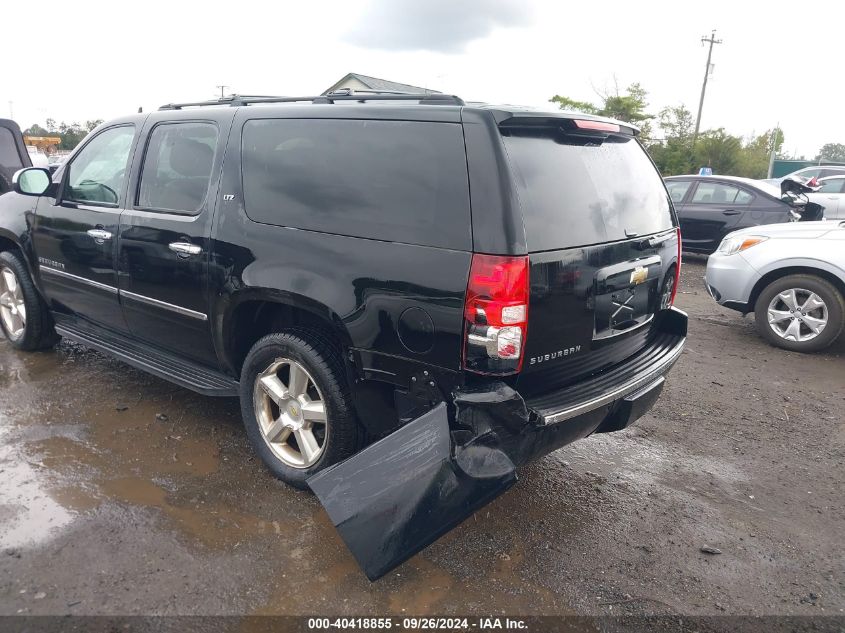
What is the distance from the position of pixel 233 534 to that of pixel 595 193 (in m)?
2.26

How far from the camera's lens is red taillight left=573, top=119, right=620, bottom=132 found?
9.07ft

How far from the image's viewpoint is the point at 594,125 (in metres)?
2.84

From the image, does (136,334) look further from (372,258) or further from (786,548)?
(786,548)

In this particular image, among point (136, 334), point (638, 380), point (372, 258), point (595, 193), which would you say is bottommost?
point (136, 334)

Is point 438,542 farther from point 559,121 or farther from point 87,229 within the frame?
point 87,229

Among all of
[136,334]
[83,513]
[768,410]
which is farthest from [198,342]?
[768,410]

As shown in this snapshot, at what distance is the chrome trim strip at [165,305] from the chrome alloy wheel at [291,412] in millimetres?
515

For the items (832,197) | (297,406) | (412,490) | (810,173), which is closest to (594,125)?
(412,490)

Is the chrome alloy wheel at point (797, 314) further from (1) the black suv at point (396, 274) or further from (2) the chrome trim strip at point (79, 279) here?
(2) the chrome trim strip at point (79, 279)

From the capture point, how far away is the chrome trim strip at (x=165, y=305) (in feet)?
11.2

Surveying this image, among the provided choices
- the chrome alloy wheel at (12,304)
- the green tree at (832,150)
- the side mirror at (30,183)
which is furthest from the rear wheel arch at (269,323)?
the green tree at (832,150)

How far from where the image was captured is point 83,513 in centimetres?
296

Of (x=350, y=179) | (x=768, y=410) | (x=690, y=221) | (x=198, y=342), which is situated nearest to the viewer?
(x=350, y=179)

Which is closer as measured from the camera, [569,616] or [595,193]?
[569,616]
